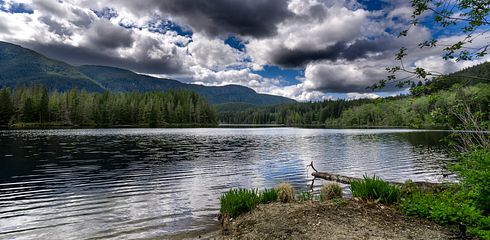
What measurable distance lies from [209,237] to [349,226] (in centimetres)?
539

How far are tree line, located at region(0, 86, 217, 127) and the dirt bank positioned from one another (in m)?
153

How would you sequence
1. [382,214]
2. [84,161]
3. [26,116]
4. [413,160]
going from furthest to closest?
[26,116], [413,160], [84,161], [382,214]

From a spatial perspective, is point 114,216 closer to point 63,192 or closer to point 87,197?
point 87,197

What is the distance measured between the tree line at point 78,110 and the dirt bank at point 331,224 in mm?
153370

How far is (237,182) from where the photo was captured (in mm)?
24750

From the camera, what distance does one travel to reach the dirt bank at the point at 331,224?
9.52 meters

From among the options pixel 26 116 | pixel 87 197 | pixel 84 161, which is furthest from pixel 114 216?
pixel 26 116

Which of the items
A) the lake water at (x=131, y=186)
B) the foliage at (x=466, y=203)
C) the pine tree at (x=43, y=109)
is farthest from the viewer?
the pine tree at (x=43, y=109)

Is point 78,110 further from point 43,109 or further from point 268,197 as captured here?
point 268,197

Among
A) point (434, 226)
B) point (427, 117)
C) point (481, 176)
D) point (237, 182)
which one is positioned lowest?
point (237, 182)

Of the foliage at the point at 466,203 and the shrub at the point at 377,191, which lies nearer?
the foliage at the point at 466,203

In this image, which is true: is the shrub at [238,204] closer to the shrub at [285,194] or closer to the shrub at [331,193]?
the shrub at [285,194]

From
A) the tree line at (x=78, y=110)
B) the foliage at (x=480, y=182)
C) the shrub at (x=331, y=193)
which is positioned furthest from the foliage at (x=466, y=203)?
the tree line at (x=78, y=110)

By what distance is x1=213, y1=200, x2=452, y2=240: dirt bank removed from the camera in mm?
9523
